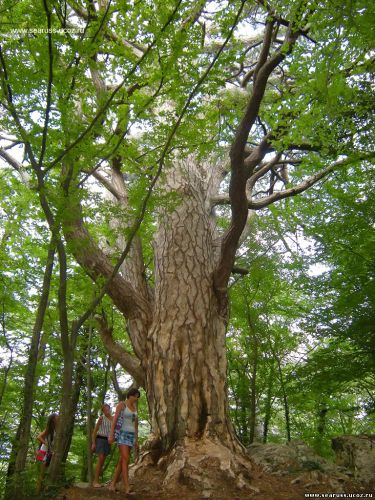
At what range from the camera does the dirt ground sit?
10.6ft

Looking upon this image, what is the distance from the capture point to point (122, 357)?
534cm

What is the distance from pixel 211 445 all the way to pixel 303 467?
1301mm

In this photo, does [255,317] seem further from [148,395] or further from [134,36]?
[134,36]

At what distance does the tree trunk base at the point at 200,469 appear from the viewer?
333 cm

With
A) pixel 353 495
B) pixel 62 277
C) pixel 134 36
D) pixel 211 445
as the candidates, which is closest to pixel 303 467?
pixel 353 495

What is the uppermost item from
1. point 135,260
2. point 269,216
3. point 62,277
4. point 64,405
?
point 269,216

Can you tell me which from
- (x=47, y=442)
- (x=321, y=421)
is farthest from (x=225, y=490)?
(x=321, y=421)

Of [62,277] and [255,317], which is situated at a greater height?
[255,317]

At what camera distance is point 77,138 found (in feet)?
9.96

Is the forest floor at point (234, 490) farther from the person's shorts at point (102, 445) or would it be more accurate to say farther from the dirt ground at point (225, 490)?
the person's shorts at point (102, 445)

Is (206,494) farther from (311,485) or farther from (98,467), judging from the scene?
(98,467)

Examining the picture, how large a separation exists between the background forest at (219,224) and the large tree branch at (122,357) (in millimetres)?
261

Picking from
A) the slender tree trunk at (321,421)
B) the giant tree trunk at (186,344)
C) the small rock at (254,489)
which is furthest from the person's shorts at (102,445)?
the slender tree trunk at (321,421)

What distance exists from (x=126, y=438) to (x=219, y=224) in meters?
6.42
